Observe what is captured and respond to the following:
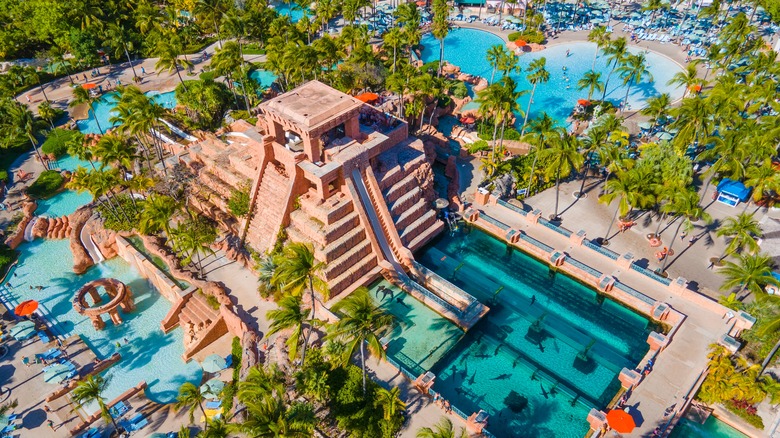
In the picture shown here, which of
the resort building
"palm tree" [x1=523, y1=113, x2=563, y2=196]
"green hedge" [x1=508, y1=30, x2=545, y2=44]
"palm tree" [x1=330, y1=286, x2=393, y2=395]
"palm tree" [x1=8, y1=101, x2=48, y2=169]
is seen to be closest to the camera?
"palm tree" [x1=330, y1=286, x2=393, y2=395]

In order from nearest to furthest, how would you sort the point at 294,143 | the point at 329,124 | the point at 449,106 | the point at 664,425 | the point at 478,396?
the point at 664,425 < the point at 478,396 < the point at 329,124 < the point at 294,143 < the point at 449,106

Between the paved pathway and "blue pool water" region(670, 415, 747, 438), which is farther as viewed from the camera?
the paved pathway

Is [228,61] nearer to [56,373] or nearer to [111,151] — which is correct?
[111,151]

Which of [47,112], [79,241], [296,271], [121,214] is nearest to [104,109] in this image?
[47,112]

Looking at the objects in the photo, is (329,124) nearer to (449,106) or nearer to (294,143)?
(294,143)

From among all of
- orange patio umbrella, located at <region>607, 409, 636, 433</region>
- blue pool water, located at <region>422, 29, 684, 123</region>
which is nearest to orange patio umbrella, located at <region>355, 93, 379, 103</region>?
blue pool water, located at <region>422, 29, 684, 123</region>

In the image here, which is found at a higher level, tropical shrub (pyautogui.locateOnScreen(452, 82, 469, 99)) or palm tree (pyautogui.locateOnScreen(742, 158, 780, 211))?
palm tree (pyautogui.locateOnScreen(742, 158, 780, 211))

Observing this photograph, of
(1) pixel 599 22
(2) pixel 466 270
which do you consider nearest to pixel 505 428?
(2) pixel 466 270

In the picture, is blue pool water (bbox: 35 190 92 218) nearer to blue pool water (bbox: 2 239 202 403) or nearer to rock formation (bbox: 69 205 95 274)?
rock formation (bbox: 69 205 95 274)
